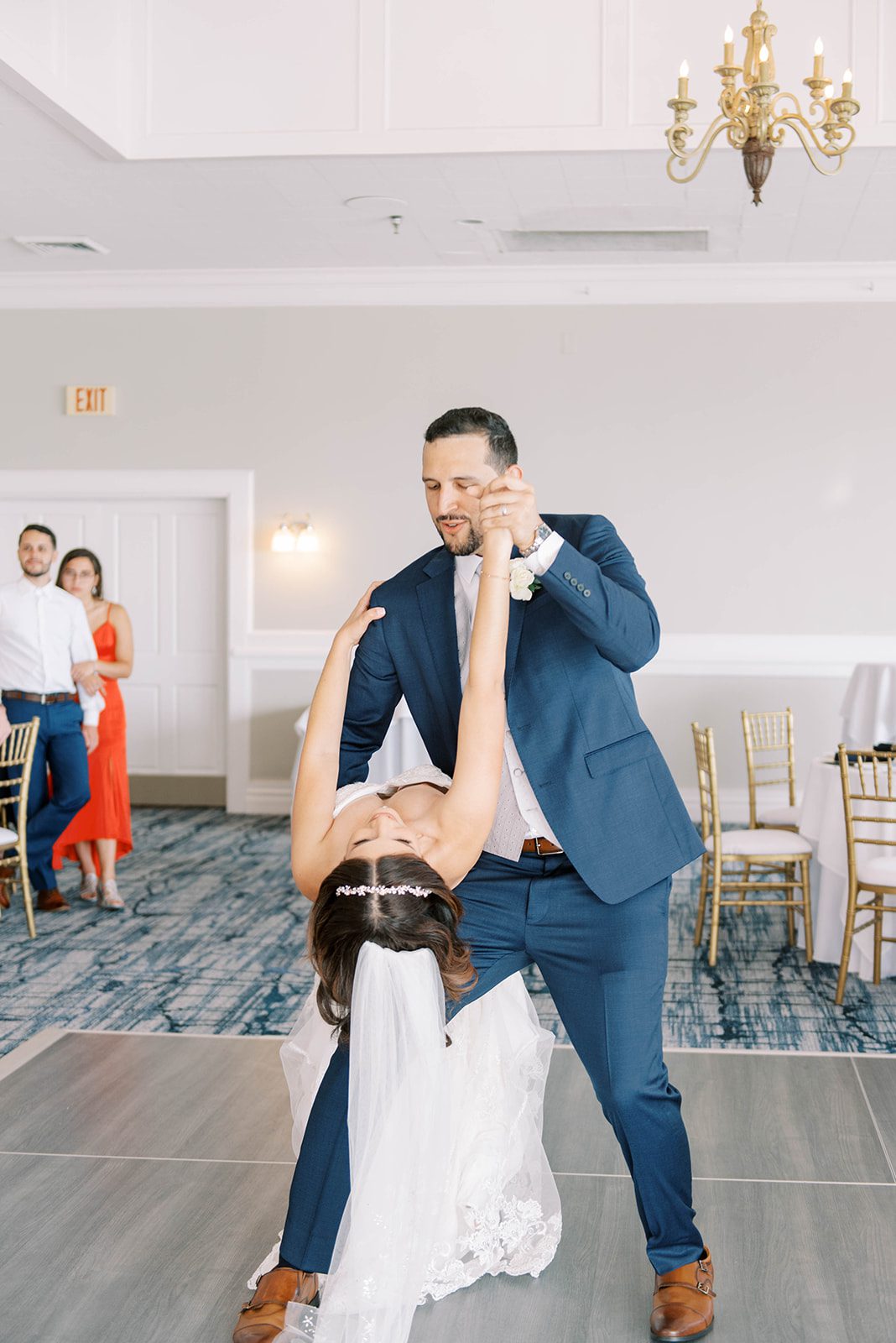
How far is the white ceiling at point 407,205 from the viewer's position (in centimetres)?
624

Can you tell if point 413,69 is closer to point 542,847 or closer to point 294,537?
point 294,537

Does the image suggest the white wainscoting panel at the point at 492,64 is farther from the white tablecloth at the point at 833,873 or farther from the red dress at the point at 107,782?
the white tablecloth at the point at 833,873

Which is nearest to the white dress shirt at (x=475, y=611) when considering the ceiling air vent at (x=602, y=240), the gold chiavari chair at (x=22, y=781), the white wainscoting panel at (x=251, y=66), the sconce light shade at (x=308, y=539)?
the gold chiavari chair at (x=22, y=781)

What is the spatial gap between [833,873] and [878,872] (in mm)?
515

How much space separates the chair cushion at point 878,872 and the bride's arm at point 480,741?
2.86 meters

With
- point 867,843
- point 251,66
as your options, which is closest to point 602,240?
point 251,66

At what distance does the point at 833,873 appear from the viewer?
510cm

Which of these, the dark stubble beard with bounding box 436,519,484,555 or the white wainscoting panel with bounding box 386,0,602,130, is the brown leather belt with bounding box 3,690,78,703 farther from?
the dark stubble beard with bounding box 436,519,484,555

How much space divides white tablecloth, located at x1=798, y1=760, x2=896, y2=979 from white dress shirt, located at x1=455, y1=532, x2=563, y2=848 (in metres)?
2.81

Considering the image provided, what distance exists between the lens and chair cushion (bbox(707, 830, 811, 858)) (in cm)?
509

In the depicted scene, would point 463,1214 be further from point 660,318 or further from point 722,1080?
point 660,318

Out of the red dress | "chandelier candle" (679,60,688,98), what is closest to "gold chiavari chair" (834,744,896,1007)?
"chandelier candle" (679,60,688,98)

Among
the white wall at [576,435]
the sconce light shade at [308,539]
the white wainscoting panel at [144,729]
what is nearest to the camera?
the white wall at [576,435]

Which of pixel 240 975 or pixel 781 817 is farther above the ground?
pixel 781 817
